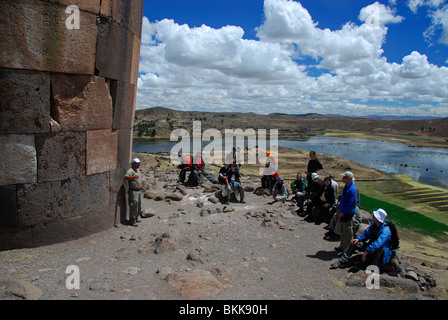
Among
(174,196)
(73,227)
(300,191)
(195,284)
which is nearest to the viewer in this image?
(195,284)

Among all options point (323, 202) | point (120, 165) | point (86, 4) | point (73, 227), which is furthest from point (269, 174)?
point (86, 4)

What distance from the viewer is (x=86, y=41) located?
6.05m

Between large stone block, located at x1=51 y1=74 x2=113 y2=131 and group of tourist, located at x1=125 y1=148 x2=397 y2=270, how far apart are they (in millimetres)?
1461

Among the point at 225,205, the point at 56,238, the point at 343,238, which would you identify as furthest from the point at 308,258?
the point at 56,238

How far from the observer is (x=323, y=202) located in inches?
331

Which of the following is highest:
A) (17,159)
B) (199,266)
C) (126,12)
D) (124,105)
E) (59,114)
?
(126,12)

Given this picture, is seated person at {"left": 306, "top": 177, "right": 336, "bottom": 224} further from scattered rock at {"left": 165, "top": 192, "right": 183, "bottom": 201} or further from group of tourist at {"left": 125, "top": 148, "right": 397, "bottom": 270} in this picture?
scattered rock at {"left": 165, "top": 192, "right": 183, "bottom": 201}

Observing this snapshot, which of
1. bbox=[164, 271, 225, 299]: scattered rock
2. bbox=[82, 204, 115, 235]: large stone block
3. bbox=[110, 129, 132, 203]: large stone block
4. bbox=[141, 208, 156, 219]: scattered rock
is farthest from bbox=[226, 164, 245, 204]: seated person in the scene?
bbox=[164, 271, 225, 299]: scattered rock

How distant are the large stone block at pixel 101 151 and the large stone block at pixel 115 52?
1190 millimetres

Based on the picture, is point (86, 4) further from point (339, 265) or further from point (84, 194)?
point (339, 265)

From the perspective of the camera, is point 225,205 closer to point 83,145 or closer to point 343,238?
point 343,238

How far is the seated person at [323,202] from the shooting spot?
8.17 metres

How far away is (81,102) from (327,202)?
6.11 meters

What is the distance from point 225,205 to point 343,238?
4.12 meters
